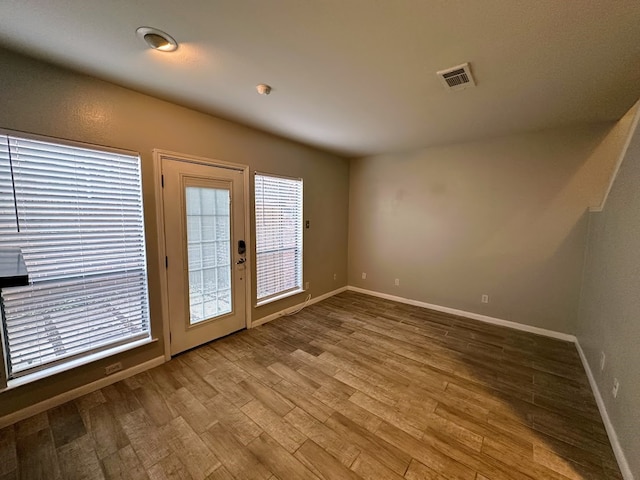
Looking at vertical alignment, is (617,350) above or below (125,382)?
above

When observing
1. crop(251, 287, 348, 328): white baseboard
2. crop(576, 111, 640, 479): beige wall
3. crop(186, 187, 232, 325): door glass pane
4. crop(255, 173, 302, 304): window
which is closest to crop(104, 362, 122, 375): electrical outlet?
crop(186, 187, 232, 325): door glass pane

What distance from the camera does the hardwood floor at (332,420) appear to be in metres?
1.52

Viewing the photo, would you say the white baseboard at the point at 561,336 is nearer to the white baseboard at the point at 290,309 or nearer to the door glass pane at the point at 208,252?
the white baseboard at the point at 290,309

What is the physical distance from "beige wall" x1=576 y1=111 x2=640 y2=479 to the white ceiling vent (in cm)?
135

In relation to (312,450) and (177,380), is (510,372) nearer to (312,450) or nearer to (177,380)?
(312,450)

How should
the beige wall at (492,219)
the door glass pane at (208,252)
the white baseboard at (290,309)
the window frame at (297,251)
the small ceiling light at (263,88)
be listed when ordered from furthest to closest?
the white baseboard at (290,309), the window frame at (297,251), the beige wall at (492,219), the door glass pane at (208,252), the small ceiling light at (263,88)

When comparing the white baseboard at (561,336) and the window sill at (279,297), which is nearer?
the white baseboard at (561,336)

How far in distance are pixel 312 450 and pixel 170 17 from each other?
2786mm

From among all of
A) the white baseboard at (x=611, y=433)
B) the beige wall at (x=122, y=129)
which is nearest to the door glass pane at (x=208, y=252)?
the beige wall at (x=122, y=129)

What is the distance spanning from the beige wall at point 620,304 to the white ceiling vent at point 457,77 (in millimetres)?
1346

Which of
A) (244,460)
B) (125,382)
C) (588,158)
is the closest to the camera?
(244,460)

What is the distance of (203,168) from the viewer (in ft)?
9.08

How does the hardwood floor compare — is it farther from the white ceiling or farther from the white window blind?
the white ceiling

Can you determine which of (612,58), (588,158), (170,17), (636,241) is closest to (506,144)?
(588,158)
